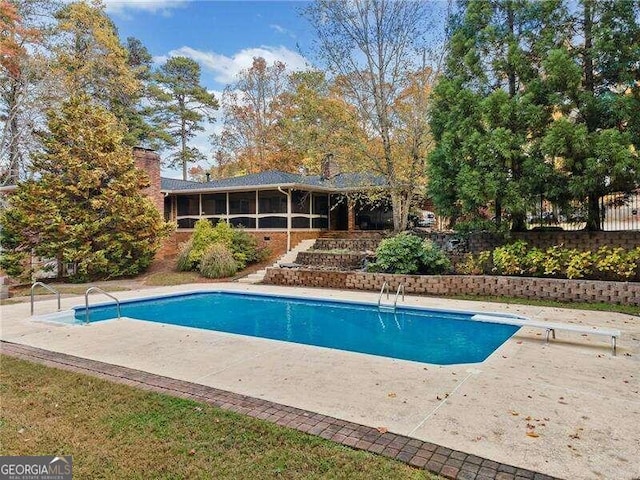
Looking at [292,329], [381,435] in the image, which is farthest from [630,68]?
[381,435]

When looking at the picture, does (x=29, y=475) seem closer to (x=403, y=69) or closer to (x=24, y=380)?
(x=24, y=380)

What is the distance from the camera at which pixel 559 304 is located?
980cm

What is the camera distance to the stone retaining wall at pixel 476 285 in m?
9.62

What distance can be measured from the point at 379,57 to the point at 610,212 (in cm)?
919

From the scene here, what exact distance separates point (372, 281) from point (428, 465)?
31.5ft

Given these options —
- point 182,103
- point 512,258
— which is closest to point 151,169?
point 512,258

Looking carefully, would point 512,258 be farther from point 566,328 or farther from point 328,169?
point 328,169

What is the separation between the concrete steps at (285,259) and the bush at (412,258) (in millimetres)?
4618

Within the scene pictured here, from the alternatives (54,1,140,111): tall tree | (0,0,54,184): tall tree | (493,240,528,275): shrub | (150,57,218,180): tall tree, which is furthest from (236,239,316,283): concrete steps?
(150,57,218,180): tall tree

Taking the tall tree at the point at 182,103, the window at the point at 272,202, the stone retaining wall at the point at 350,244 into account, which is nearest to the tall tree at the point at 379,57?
the stone retaining wall at the point at 350,244

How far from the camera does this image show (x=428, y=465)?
2.94 meters

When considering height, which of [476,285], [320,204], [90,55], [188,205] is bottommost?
[476,285]

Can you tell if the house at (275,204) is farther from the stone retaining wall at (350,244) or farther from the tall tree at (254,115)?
the tall tree at (254,115)

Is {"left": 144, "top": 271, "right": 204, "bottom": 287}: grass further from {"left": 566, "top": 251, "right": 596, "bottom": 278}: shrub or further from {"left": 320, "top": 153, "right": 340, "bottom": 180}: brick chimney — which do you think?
{"left": 566, "top": 251, "right": 596, "bottom": 278}: shrub
